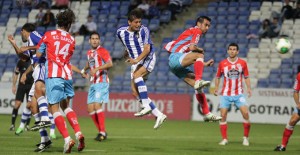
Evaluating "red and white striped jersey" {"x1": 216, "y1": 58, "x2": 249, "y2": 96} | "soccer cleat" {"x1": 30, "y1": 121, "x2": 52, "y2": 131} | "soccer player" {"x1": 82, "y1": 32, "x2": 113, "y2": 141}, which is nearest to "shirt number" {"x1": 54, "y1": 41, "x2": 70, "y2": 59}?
"soccer cleat" {"x1": 30, "y1": 121, "x2": 52, "y2": 131}

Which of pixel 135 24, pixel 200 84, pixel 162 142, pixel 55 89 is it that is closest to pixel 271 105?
pixel 162 142

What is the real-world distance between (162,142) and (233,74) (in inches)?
105

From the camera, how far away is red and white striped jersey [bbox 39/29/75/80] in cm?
1331

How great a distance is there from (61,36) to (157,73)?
60.7 feet

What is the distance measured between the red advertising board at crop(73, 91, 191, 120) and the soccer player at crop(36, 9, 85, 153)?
Result: 15.5 metres

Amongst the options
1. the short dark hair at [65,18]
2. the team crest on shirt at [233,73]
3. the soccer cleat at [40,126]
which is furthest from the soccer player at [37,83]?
the team crest on shirt at [233,73]

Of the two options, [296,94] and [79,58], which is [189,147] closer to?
[296,94]

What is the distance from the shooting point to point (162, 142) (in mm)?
17344

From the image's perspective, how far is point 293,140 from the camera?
19250mm

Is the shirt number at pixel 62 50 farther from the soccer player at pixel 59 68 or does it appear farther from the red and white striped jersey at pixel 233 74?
the red and white striped jersey at pixel 233 74

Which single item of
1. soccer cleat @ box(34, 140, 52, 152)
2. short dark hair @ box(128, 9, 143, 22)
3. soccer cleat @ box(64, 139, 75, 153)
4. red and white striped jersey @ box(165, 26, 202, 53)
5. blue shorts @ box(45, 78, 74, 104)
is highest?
short dark hair @ box(128, 9, 143, 22)

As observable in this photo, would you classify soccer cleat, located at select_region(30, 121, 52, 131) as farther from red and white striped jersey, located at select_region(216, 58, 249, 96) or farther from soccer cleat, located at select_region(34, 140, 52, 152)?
red and white striped jersey, located at select_region(216, 58, 249, 96)

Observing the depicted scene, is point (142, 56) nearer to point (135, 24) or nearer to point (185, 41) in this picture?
point (135, 24)

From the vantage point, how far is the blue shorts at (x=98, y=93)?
1867 centimetres
